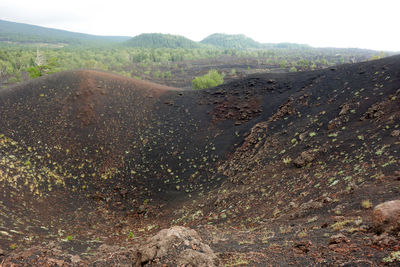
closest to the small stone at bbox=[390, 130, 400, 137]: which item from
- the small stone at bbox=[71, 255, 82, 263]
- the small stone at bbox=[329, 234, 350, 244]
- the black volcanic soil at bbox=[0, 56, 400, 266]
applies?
the black volcanic soil at bbox=[0, 56, 400, 266]

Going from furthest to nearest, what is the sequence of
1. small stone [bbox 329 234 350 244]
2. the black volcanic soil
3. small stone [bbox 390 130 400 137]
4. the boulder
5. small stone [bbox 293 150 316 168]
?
small stone [bbox 293 150 316 168] → small stone [bbox 390 130 400 137] → the black volcanic soil → small stone [bbox 329 234 350 244] → the boulder

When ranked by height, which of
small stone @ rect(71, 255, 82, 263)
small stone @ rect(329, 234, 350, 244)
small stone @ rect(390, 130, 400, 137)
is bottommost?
small stone @ rect(71, 255, 82, 263)

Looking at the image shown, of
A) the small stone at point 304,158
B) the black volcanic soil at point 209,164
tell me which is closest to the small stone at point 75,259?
the black volcanic soil at point 209,164

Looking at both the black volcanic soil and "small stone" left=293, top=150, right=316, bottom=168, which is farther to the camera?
"small stone" left=293, top=150, right=316, bottom=168

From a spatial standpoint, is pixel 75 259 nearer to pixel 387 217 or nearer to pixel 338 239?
pixel 338 239

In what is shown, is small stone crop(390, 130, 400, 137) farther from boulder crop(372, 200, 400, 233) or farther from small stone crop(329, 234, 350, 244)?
small stone crop(329, 234, 350, 244)

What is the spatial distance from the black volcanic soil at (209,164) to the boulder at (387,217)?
0.30 metres

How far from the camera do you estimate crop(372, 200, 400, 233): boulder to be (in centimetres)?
505

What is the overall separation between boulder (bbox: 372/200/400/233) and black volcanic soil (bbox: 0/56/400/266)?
0.30m

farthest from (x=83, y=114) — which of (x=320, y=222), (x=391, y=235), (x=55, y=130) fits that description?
(x=391, y=235)

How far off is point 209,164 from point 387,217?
45.5 feet

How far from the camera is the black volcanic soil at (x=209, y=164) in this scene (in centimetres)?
753

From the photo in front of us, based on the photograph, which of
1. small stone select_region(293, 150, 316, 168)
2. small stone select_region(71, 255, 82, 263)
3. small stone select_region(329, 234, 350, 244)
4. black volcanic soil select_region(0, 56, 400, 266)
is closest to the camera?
small stone select_region(329, 234, 350, 244)

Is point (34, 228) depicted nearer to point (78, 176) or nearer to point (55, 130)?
point (78, 176)
